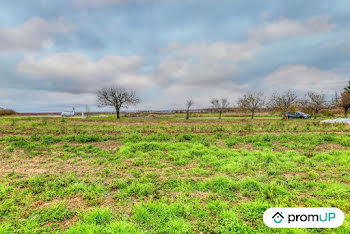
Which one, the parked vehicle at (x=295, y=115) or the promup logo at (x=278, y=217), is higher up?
the parked vehicle at (x=295, y=115)

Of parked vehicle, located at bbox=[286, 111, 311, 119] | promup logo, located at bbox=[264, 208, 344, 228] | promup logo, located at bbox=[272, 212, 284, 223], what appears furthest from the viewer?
parked vehicle, located at bbox=[286, 111, 311, 119]

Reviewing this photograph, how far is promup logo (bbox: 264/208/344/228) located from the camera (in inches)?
130

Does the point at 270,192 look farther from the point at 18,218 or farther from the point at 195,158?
the point at 18,218

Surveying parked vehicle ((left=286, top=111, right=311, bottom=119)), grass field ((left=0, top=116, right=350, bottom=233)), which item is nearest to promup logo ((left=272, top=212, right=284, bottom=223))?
grass field ((left=0, top=116, right=350, bottom=233))

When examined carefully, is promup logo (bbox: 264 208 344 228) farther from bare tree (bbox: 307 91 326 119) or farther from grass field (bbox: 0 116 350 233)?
bare tree (bbox: 307 91 326 119)

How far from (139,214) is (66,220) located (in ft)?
5.22

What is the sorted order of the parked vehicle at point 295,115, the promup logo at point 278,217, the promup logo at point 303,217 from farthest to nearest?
the parked vehicle at point 295,115
the promup logo at point 278,217
the promup logo at point 303,217

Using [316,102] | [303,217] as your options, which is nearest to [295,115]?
[316,102]

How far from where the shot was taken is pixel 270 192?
4.38 meters

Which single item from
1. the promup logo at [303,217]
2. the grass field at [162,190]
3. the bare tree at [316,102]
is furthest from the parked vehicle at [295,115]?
the promup logo at [303,217]

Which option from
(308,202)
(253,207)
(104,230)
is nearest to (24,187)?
(104,230)

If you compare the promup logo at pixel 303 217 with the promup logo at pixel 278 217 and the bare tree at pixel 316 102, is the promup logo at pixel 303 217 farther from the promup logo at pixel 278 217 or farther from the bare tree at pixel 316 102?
the bare tree at pixel 316 102

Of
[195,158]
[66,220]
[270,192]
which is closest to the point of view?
[66,220]

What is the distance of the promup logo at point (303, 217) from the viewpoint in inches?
130
